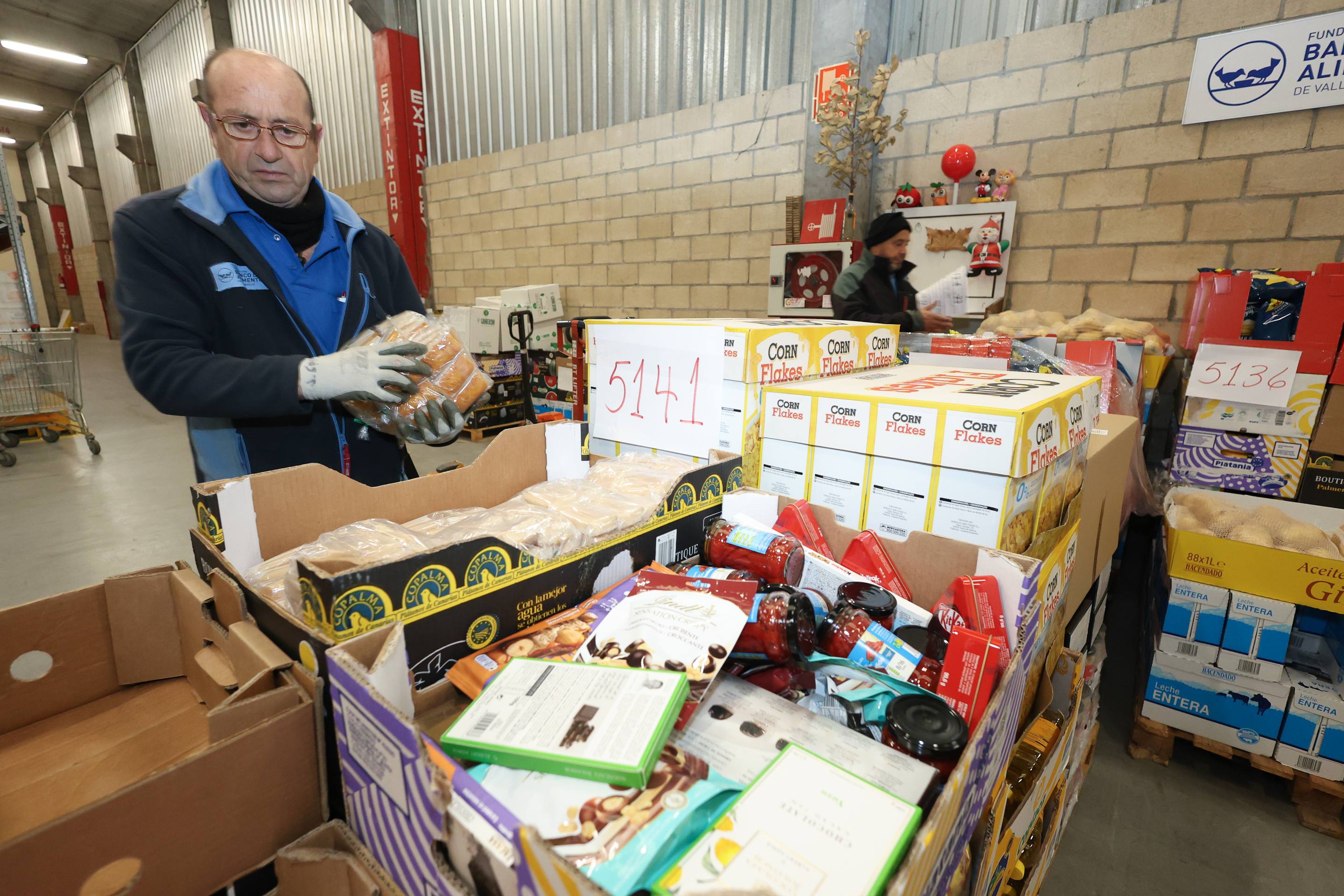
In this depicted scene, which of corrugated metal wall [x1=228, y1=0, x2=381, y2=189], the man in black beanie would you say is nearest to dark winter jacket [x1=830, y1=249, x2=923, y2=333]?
the man in black beanie

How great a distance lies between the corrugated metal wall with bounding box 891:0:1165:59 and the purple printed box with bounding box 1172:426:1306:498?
88.9 inches

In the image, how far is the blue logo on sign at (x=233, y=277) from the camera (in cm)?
135

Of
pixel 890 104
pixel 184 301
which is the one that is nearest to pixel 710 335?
pixel 184 301

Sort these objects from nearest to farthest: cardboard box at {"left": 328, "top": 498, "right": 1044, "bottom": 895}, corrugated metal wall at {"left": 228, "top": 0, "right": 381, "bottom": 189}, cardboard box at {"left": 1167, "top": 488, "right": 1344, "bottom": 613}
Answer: cardboard box at {"left": 328, "top": 498, "right": 1044, "bottom": 895} → cardboard box at {"left": 1167, "top": 488, "right": 1344, "bottom": 613} → corrugated metal wall at {"left": 228, "top": 0, "right": 381, "bottom": 189}

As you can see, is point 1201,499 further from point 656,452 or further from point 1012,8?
point 1012,8

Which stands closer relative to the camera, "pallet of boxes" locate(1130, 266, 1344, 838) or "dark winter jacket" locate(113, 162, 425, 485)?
"dark winter jacket" locate(113, 162, 425, 485)

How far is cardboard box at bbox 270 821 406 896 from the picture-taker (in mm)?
Result: 617

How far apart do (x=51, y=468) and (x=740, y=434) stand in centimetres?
642

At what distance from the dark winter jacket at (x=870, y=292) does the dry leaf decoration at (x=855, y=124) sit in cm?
90

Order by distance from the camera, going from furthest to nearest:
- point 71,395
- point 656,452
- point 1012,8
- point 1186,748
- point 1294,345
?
point 71,395
point 1012,8
point 1294,345
point 1186,748
point 656,452

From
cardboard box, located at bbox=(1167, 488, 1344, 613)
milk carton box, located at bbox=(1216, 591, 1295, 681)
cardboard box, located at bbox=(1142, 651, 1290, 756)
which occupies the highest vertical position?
cardboard box, located at bbox=(1167, 488, 1344, 613)

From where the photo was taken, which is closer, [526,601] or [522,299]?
[526,601]

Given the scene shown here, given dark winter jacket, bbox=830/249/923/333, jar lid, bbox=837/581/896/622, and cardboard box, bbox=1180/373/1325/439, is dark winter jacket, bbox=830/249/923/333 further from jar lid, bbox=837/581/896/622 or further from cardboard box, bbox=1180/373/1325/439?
jar lid, bbox=837/581/896/622

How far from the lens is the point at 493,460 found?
1.26 metres
